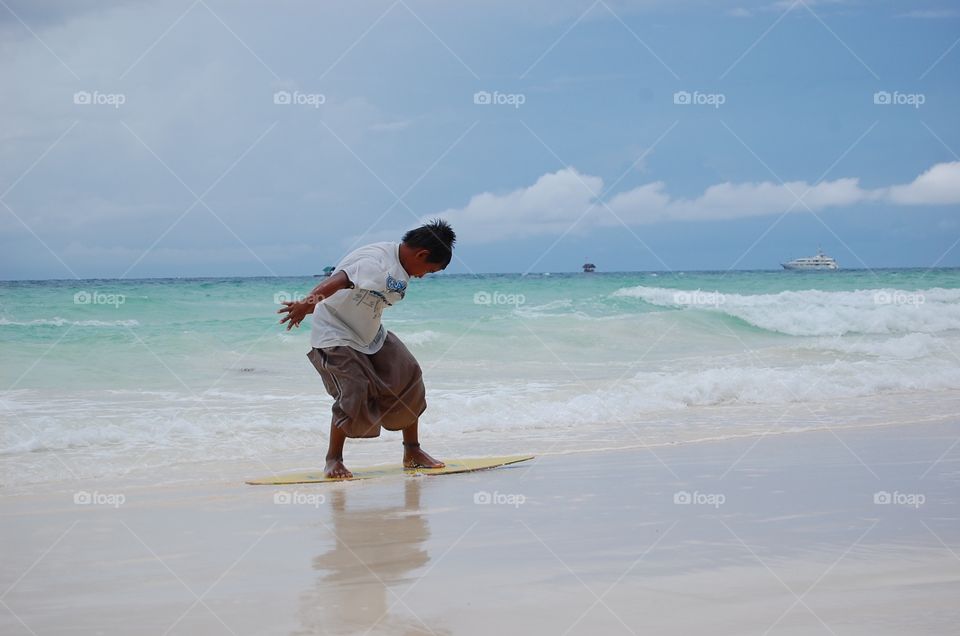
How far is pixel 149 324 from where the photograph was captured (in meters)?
18.3

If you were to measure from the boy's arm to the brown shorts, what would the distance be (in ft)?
1.72

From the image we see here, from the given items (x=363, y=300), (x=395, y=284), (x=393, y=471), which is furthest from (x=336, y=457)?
(x=395, y=284)

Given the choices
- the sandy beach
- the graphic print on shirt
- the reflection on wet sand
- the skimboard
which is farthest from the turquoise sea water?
the reflection on wet sand

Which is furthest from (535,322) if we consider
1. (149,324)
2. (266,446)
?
(266,446)

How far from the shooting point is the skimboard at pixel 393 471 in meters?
5.68

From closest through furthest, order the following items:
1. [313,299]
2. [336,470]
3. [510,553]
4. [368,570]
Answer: [368,570] → [510,553] → [313,299] → [336,470]

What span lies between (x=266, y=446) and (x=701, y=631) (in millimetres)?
5196

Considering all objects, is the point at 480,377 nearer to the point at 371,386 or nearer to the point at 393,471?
the point at 393,471

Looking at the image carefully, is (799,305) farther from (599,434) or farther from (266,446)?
(266,446)

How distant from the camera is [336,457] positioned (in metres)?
5.87

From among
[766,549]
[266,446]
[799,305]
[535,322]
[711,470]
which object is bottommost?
[766,549]

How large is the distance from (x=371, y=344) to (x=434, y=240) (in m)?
0.81

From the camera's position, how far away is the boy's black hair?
5.52 meters

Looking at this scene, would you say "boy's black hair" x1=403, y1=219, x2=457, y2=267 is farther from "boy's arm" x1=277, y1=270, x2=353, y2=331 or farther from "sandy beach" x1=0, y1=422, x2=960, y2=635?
"sandy beach" x1=0, y1=422, x2=960, y2=635
